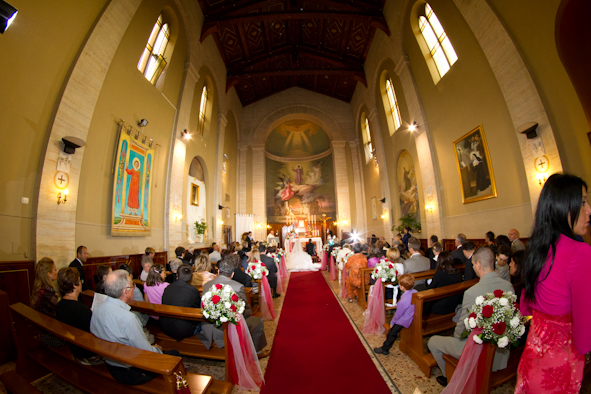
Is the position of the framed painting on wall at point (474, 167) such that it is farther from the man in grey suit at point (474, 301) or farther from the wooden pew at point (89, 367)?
the wooden pew at point (89, 367)

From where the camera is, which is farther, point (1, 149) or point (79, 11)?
point (79, 11)

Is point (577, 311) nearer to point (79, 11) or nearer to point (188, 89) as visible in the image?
point (79, 11)

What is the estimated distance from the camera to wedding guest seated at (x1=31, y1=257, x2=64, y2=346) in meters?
2.44

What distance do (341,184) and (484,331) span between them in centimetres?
1640

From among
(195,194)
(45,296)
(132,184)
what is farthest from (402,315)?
(195,194)

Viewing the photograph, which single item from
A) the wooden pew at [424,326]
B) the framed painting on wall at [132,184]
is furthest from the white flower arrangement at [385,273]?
the framed painting on wall at [132,184]

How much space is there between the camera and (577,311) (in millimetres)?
1199

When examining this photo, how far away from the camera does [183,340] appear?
3045 millimetres

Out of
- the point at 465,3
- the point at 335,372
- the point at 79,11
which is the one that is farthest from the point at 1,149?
the point at 465,3

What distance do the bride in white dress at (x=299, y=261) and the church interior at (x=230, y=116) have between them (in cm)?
377

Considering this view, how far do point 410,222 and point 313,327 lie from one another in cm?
728

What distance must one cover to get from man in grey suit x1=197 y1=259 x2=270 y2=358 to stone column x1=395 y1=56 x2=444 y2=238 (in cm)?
730

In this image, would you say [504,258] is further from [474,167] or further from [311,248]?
[311,248]

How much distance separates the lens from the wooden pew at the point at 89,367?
61.6 inches
